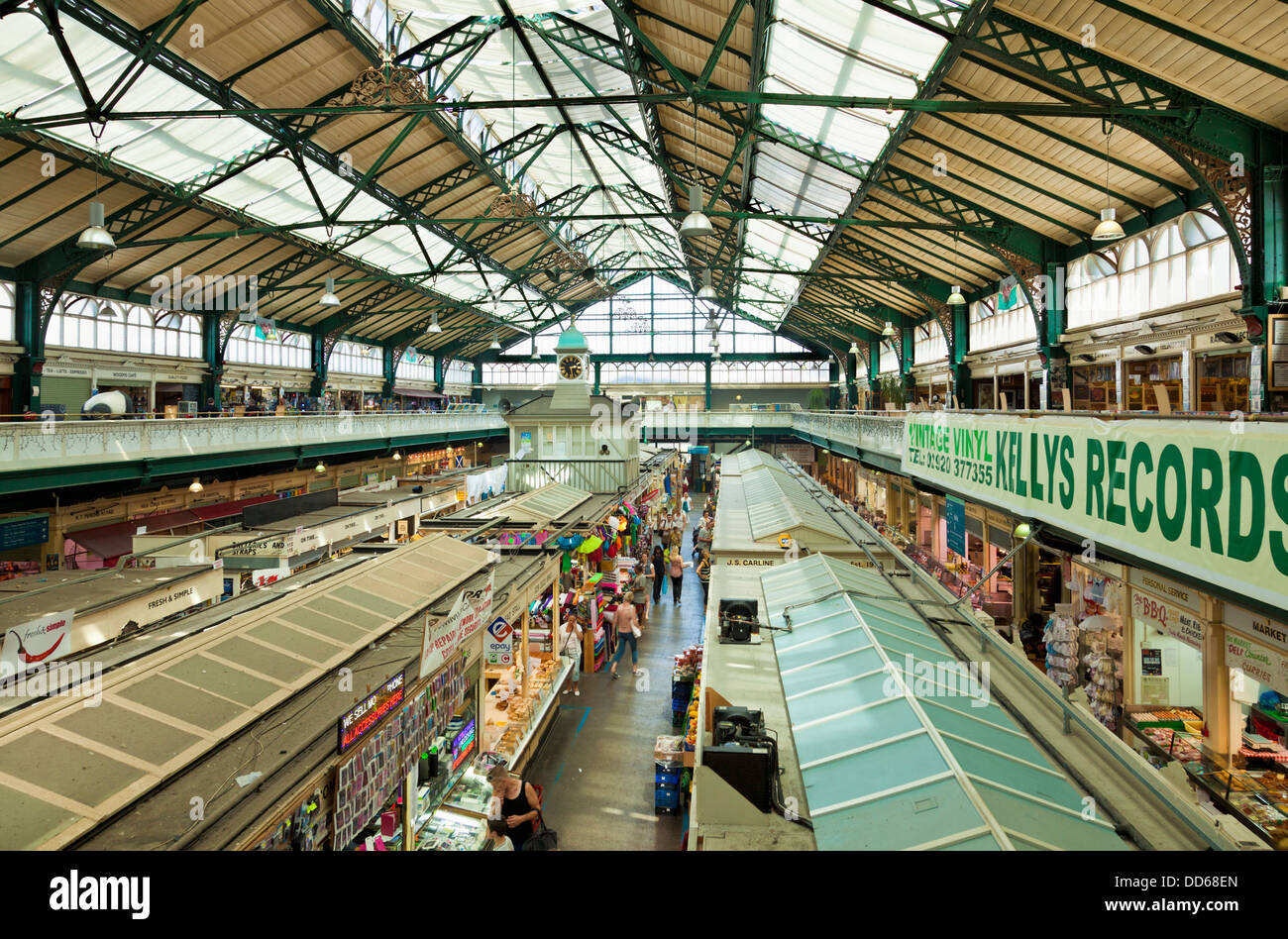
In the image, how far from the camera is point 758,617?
24.7ft

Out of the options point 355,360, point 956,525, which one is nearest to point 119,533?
point 956,525

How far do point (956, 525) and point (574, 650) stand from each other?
359 inches

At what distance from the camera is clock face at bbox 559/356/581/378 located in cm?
2186

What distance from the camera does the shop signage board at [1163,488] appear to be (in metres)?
3.40

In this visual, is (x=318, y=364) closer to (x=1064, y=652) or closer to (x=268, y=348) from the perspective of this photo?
(x=268, y=348)

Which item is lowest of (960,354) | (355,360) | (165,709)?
(165,709)

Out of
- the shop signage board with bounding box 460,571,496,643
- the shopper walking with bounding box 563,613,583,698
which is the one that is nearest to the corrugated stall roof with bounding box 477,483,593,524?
the shopper walking with bounding box 563,613,583,698

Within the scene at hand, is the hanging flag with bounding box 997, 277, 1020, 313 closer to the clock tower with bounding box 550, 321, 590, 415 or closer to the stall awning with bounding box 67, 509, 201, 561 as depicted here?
the clock tower with bounding box 550, 321, 590, 415

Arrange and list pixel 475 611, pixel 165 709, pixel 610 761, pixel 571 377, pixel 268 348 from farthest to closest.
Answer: pixel 268 348
pixel 571 377
pixel 610 761
pixel 475 611
pixel 165 709

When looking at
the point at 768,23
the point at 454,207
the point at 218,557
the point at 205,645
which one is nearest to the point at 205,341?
the point at 454,207

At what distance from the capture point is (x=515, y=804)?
20.6ft

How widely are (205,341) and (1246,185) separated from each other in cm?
3069

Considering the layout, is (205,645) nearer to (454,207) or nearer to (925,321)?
(454,207)

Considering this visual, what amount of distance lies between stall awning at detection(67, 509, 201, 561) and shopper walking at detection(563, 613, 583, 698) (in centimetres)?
1011
